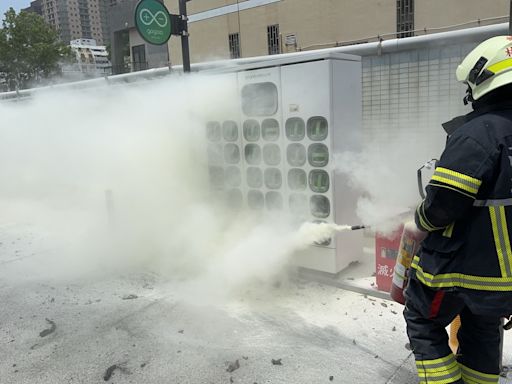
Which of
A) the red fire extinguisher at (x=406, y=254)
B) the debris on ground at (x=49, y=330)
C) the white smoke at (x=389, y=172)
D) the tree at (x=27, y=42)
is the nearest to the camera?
the red fire extinguisher at (x=406, y=254)

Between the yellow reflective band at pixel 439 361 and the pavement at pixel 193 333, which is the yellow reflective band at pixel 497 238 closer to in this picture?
the yellow reflective band at pixel 439 361

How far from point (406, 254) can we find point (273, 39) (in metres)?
23.0

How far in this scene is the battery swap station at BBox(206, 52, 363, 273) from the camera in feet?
13.6

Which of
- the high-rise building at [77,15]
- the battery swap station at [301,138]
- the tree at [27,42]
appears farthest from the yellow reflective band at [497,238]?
the tree at [27,42]

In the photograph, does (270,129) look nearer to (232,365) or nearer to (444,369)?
(232,365)

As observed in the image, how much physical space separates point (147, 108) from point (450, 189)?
209 inches

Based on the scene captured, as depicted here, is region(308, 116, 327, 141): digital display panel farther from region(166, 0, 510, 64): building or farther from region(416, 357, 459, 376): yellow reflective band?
region(166, 0, 510, 64): building

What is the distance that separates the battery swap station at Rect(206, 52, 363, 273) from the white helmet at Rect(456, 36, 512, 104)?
203 cm

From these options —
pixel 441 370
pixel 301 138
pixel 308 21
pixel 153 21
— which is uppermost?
pixel 308 21

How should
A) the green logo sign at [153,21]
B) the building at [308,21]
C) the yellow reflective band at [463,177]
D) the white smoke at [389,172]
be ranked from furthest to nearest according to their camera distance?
the building at [308,21], the green logo sign at [153,21], the white smoke at [389,172], the yellow reflective band at [463,177]

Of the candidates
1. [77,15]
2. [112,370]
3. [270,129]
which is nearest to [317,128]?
[270,129]

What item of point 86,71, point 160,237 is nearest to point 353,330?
point 160,237

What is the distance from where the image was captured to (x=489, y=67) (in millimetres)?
1980

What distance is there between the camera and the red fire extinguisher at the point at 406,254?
2369mm
